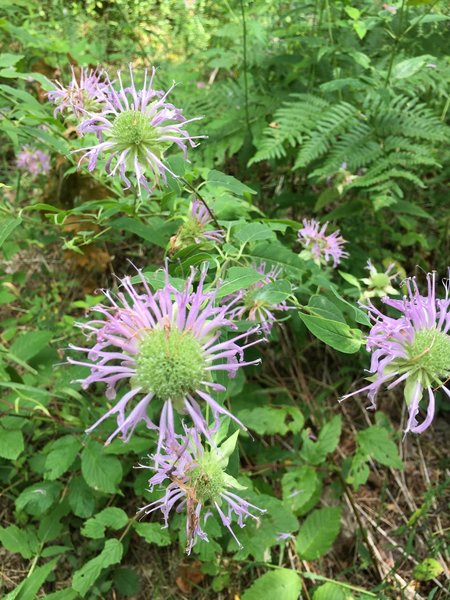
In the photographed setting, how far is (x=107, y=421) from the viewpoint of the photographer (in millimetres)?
1713

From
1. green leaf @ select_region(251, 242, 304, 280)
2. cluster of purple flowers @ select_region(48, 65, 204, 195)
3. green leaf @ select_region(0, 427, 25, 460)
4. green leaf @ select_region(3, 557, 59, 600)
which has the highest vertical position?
cluster of purple flowers @ select_region(48, 65, 204, 195)

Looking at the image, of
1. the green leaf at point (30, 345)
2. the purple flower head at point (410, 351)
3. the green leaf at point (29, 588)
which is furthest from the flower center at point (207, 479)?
the green leaf at point (30, 345)

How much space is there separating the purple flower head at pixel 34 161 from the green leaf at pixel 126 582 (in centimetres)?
187

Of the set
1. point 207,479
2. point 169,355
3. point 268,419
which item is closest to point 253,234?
point 169,355

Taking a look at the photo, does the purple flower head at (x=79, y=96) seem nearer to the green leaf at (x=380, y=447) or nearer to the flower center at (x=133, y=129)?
the flower center at (x=133, y=129)

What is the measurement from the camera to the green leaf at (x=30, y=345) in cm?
169

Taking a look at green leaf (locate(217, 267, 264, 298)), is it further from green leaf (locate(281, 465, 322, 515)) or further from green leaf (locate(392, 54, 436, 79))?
green leaf (locate(392, 54, 436, 79))

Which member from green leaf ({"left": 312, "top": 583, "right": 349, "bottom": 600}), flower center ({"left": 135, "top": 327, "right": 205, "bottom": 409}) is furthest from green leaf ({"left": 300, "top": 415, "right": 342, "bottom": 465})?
flower center ({"left": 135, "top": 327, "right": 205, "bottom": 409})

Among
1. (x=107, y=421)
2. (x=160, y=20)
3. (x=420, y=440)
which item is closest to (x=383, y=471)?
(x=420, y=440)

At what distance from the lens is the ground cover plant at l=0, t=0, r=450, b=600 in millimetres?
1002

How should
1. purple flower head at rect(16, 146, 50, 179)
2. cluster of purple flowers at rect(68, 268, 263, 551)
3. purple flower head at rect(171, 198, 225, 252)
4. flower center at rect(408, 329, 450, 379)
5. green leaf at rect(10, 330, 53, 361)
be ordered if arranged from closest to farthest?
cluster of purple flowers at rect(68, 268, 263, 551)
flower center at rect(408, 329, 450, 379)
purple flower head at rect(171, 198, 225, 252)
green leaf at rect(10, 330, 53, 361)
purple flower head at rect(16, 146, 50, 179)

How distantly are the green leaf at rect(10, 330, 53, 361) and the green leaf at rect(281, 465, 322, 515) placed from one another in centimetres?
95

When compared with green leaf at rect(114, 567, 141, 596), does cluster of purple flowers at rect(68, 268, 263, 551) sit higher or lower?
higher

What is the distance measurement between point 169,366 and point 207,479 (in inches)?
11.4
